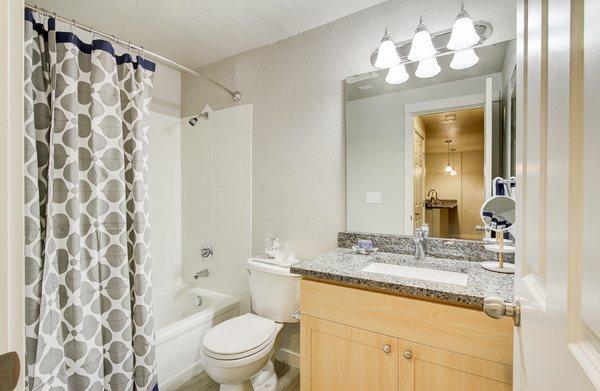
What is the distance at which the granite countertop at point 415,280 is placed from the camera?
41.0 inches

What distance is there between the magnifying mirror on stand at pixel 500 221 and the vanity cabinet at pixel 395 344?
412 mm

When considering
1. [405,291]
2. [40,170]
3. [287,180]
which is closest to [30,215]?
[40,170]

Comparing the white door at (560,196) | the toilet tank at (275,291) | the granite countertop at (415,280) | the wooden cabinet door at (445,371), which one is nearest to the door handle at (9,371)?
the white door at (560,196)

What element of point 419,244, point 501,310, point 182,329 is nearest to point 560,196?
point 501,310

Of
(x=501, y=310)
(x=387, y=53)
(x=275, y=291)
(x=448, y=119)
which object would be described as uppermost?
(x=387, y=53)

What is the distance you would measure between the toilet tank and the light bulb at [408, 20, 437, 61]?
1.42m

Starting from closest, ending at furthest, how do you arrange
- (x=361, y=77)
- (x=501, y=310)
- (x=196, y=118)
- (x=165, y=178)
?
(x=501, y=310)
(x=361, y=77)
(x=196, y=118)
(x=165, y=178)

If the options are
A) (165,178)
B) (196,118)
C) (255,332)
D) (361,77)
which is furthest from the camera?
(165,178)

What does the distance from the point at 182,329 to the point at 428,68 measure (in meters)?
2.17

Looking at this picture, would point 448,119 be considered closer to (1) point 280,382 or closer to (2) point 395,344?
(2) point 395,344

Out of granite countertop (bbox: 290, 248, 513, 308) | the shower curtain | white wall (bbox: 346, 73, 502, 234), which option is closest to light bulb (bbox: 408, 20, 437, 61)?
white wall (bbox: 346, 73, 502, 234)

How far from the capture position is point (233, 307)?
88.3 inches

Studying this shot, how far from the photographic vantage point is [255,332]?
1646mm

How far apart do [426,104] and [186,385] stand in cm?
228
